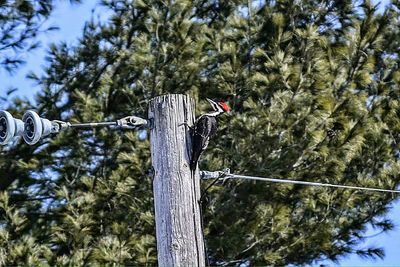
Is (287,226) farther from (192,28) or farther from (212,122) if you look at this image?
(212,122)

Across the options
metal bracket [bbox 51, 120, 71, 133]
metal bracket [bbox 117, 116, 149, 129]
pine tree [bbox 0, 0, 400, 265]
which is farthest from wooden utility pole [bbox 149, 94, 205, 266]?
pine tree [bbox 0, 0, 400, 265]

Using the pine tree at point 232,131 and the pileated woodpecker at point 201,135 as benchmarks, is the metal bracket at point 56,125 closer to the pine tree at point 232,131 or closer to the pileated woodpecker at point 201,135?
the pileated woodpecker at point 201,135

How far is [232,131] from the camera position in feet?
27.9

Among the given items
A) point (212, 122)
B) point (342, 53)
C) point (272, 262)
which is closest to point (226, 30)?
point (342, 53)

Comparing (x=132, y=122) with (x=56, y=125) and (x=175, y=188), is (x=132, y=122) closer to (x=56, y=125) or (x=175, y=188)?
(x=56, y=125)

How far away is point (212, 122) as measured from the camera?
4156 millimetres

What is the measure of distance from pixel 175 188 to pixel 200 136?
27 centimetres

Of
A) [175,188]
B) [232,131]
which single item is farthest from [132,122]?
[232,131]

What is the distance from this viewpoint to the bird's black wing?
4000mm

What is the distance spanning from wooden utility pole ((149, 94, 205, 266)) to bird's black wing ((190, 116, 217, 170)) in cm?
3

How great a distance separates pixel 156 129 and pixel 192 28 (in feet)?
16.2

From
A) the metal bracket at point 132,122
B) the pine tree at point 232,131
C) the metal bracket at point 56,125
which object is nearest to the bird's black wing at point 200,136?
the metal bracket at point 132,122

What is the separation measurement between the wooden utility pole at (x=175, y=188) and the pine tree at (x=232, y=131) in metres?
4.04

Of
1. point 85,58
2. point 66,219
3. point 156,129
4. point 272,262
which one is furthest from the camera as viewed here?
point 85,58
